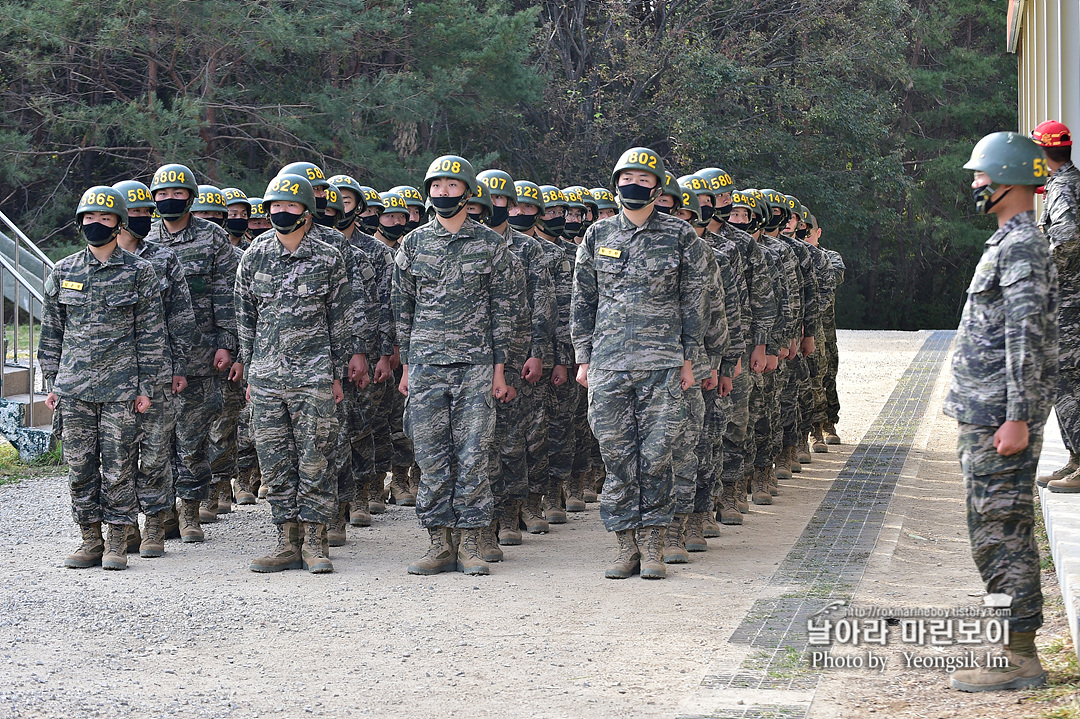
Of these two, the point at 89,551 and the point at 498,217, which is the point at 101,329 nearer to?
the point at 89,551

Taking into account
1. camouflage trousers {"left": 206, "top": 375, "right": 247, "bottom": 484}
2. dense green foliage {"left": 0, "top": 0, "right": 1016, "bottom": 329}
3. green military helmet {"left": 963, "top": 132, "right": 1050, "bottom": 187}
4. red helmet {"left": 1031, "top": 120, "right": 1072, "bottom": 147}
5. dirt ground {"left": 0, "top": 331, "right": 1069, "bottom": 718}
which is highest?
dense green foliage {"left": 0, "top": 0, "right": 1016, "bottom": 329}

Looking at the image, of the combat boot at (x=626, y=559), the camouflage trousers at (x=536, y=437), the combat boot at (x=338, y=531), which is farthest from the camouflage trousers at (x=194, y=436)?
the combat boot at (x=626, y=559)

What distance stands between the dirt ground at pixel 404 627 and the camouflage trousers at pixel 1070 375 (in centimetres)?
102

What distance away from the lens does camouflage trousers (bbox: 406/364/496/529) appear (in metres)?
7.55

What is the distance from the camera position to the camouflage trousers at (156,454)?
26.1 ft

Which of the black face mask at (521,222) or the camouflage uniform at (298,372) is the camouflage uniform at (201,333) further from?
the black face mask at (521,222)

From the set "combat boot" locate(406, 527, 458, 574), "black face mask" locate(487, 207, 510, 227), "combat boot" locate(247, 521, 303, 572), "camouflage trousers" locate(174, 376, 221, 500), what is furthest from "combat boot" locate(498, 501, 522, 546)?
"camouflage trousers" locate(174, 376, 221, 500)

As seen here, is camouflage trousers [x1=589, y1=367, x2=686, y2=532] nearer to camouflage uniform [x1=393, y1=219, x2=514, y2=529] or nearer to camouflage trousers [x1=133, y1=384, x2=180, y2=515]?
camouflage uniform [x1=393, y1=219, x2=514, y2=529]

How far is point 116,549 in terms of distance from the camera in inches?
307

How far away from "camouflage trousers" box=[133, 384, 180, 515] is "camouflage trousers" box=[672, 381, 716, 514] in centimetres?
314

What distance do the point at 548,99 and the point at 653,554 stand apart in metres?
24.0

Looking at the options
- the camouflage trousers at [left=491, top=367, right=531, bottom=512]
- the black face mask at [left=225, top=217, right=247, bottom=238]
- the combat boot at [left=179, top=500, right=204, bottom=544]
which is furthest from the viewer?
the black face mask at [left=225, top=217, right=247, bottom=238]

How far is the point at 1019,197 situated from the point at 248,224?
6.62m

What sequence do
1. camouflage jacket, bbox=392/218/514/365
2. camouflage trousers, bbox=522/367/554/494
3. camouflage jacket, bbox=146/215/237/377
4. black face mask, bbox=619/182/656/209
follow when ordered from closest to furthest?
black face mask, bbox=619/182/656/209
camouflage jacket, bbox=392/218/514/365
camouflage jacket, bbox=146/215/237/377
camouflage trousers, bbox=522/367/554/494
